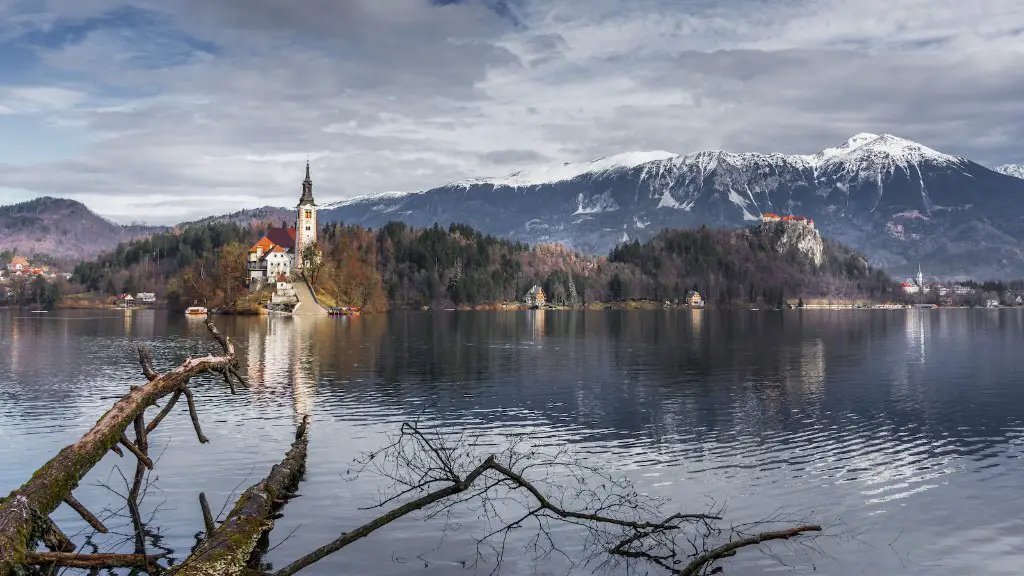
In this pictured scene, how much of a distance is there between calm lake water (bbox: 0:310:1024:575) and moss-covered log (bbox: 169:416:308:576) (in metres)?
0.85

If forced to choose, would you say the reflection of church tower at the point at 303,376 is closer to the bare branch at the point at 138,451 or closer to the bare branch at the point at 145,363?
the bare branch at the point at 145,363

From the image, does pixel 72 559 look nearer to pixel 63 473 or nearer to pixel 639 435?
pixel 63 473

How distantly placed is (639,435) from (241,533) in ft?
71.3

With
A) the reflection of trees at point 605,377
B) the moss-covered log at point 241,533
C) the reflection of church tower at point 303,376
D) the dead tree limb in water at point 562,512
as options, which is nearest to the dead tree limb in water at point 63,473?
the moss-covered log at point 241,533

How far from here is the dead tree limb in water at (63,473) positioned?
524 inches

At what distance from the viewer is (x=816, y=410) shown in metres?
45.3

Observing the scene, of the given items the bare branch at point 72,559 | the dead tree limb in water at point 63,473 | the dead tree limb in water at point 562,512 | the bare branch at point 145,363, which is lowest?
the dead tree limb in water at point 562,512

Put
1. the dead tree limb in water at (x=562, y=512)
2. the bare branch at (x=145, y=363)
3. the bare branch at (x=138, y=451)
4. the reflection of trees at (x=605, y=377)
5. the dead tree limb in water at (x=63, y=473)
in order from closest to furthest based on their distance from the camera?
the dead tree limb in water at (x=63, y=473), the bare branch at (x=138, y=451), the bare branch at (x=145, y=363), the dead tree limb in water at (x=562, y=512), the reflection of trees at (x=605, y=377)

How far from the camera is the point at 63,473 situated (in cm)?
1514

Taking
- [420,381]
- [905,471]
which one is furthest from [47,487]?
[420,381]

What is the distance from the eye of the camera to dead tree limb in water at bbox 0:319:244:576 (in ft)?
43.7

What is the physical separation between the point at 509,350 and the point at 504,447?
2298 inches

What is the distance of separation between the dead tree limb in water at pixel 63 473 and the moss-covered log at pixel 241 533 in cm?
257

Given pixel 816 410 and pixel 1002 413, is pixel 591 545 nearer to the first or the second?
pixel 816 410
